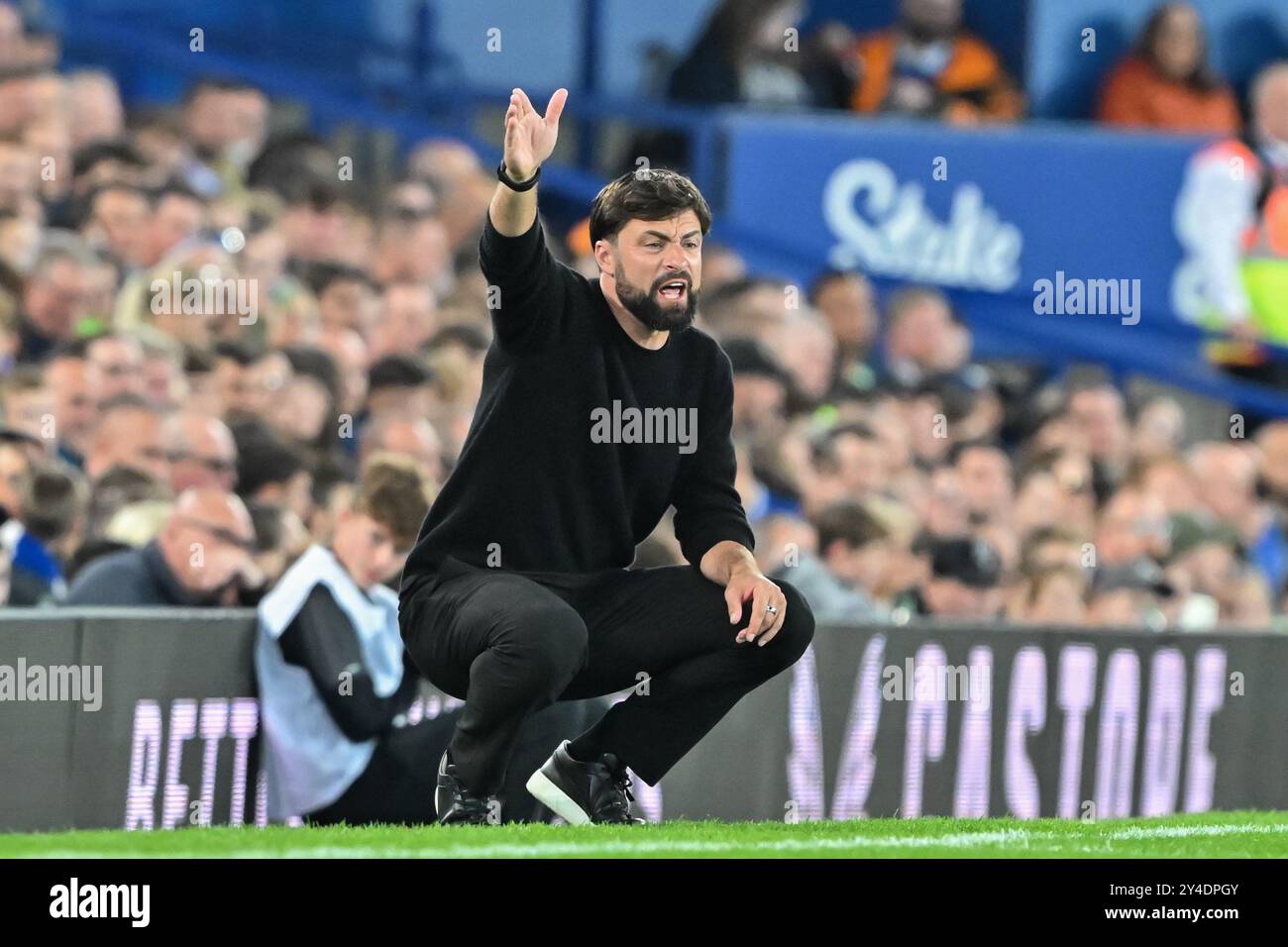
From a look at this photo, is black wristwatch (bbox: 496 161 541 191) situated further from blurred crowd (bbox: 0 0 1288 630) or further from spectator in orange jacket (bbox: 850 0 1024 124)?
spectator in orange jacket (bbox: 850 0 1024 124)

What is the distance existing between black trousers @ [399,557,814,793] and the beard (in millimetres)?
670

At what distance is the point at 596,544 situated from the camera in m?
6.62

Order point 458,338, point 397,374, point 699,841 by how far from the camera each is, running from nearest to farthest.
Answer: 1. point 699,841
2. point 397,374
3. point 458,338

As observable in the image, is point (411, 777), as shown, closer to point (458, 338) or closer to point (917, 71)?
point (458, 338)

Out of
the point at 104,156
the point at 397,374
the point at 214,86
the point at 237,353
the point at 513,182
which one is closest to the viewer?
the point at 513,182

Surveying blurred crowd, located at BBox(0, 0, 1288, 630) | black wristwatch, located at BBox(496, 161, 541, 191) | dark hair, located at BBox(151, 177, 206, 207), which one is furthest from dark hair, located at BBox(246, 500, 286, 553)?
black wristwatch, located at BBox(496, 161, 541, 191)

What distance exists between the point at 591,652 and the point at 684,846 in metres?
0.68

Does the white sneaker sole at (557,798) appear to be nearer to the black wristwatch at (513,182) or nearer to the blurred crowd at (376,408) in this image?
the black wristwatch at (513,182)

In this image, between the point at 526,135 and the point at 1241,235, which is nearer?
the point at 526,135

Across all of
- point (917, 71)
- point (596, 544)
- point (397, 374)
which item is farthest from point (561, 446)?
point (917, 71)

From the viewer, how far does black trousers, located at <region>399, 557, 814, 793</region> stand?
20.4ft
